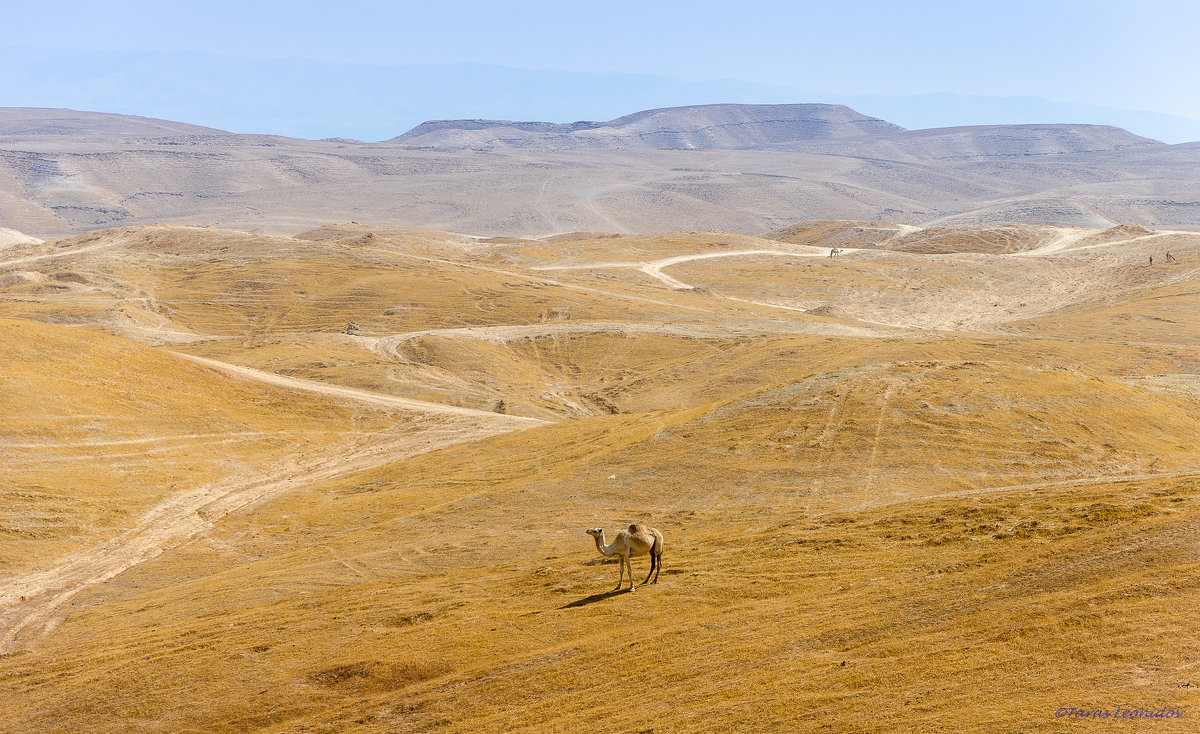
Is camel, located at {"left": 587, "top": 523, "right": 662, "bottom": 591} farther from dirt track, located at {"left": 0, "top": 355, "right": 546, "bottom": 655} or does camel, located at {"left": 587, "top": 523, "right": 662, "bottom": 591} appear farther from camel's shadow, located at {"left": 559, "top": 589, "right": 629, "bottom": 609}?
dirt track, located at {"left": 0, "top": 355, "right": 546, "bottom": 655}

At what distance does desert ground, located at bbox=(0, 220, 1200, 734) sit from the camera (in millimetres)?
11617

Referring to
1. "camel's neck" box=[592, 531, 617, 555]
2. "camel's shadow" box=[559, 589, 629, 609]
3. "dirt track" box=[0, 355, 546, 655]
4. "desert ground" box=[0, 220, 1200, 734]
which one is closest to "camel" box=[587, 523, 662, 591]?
"camel's neck" box=[592, 531, 617, 555]

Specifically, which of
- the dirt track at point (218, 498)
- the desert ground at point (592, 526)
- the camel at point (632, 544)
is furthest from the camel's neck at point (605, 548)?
the dirt track at point (218, 498)

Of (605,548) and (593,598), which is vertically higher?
(605,548)

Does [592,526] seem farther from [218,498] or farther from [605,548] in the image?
[218,498]

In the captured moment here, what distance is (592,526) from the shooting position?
2266cm

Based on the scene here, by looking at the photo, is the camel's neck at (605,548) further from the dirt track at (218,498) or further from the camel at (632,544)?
the dirt track at (218,498)

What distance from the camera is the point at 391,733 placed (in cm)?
1191

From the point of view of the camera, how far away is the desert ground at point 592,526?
1162 centimetres

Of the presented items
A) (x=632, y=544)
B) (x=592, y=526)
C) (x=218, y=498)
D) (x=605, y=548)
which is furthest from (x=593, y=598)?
(x=218, y=498)

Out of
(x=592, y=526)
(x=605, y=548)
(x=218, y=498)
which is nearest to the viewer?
(x=605, y=548)

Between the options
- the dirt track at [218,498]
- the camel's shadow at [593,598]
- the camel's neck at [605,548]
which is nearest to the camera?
the camel's shadow at [593,598]

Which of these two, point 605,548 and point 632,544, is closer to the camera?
point 632,544

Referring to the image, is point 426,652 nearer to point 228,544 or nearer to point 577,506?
point 577,506
